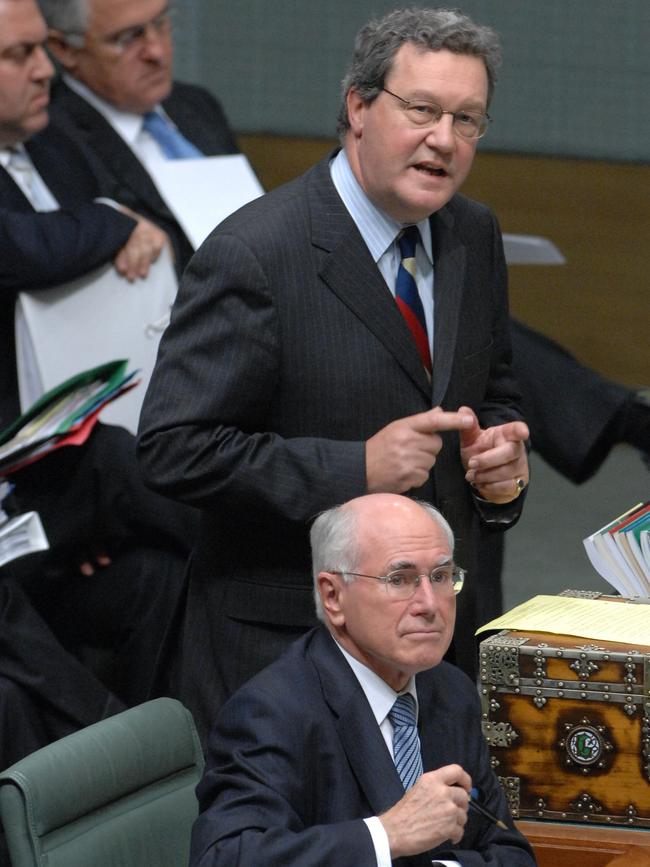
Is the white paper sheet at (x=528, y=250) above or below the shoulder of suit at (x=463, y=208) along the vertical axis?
below

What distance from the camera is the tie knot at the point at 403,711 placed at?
2.40 metres

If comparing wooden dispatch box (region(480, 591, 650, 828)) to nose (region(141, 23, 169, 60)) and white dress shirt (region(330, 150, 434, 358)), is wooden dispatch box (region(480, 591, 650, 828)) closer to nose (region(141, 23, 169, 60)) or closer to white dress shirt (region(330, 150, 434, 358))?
white dress shirt (region(330, 150, 434, 358))

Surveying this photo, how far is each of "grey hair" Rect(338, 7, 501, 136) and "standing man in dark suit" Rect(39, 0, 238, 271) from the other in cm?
A: 156

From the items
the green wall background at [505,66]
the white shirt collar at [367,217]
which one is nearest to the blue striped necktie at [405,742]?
the white shirt collar at [367,217]

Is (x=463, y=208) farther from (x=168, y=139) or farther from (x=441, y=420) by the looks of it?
(x=168, y=139)

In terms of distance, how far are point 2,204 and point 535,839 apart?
2078mm

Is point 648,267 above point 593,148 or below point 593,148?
below

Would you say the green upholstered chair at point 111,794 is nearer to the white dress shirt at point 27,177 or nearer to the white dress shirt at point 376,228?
the white dress shirt at point 376,228

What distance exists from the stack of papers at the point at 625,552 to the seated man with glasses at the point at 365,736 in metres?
0.60

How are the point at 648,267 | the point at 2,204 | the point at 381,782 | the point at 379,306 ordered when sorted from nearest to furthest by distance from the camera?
1. the point at 381,782
2. the point at 379,306
3. the point at 2,204
4. the point at 648,267

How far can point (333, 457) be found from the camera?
2.72m

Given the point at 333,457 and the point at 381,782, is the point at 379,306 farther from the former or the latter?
the point at 381,782

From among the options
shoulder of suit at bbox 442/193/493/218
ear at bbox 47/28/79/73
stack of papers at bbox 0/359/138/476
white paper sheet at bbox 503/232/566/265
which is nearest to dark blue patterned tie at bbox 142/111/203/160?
ear at bbox 47/28/79/73

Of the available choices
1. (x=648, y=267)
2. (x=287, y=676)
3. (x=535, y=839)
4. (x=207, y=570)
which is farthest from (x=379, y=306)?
(x=648, y=267)
